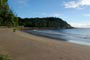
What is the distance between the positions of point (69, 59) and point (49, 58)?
0.95 m

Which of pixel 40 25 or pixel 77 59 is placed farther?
pixel 40 25

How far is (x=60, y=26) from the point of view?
16112 centimetres

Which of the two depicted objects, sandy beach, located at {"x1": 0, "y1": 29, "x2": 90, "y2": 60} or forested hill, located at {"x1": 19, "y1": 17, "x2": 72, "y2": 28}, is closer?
sandy beach, located at {"x1": 0, "y1": 29, "x2": 90, "y2": 60}

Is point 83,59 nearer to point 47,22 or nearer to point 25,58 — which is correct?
point 25,58

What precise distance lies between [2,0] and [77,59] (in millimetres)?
4365

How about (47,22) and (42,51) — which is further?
(47,22)

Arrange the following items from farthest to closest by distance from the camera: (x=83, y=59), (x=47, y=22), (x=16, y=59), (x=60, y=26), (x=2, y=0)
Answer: (x=60, y=26) < (x=47, y=22) < (x=83, y=59) < (x=16, y=59) < (x=2, y=0)

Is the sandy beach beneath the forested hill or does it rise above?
beneath

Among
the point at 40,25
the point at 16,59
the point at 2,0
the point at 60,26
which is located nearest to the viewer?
the point at 2,0

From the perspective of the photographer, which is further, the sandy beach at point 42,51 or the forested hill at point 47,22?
the forested hill at point 47,22

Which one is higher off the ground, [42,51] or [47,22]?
[47,22]

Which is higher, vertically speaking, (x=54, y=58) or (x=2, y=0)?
(x=2, y=0)

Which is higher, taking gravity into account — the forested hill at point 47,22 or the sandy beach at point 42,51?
the forested hill at point 47,22

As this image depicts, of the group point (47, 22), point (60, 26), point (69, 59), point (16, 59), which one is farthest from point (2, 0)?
point (60, 26)
